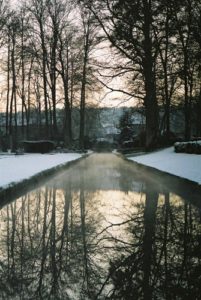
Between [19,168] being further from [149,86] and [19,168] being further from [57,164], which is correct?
[149,86]

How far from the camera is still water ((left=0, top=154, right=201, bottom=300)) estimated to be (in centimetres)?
419

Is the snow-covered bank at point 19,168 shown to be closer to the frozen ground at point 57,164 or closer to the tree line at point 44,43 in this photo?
the frozen ground at point 57,164

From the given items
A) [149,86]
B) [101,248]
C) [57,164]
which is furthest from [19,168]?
[149,86]

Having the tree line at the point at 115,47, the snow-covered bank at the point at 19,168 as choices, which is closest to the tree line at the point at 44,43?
the tree line at the point at 115,47

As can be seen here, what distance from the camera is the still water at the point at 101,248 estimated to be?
13.8ft

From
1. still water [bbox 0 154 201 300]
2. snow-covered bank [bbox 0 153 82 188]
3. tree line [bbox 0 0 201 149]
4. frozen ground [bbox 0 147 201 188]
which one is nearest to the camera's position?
still water [bbox 0 154 201 300]

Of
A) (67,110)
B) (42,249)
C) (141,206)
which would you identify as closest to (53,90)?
(67,110)

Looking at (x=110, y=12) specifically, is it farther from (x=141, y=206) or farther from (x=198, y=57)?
(x=141, y=206)

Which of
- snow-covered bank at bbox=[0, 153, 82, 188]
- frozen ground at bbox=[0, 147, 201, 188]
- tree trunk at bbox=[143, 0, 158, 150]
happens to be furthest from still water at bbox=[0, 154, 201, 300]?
tree trunk at bbox=[143, 0, 158, 150]

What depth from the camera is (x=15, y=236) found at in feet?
21.6

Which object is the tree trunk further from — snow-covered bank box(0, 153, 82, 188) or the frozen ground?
snow-covered bank box(0, 153, 82, 188)

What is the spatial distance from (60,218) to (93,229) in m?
1.32

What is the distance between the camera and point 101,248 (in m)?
5.73

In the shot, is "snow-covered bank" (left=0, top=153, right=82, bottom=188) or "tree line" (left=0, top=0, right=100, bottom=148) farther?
"tree line" (left=0, top=0, right=100, bottom=148)
